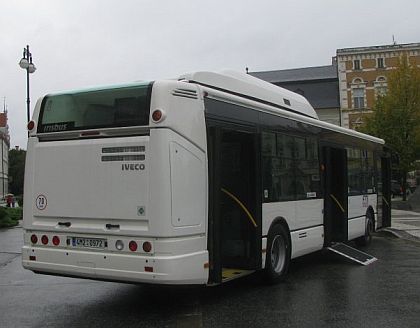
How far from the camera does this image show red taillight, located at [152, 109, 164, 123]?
6661mm

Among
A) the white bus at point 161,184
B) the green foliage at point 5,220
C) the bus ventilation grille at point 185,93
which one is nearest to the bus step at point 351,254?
the white bus at point 161,184

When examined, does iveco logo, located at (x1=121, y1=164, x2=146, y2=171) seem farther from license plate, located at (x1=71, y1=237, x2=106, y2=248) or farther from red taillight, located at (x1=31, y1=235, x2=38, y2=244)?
red taillight, located at (x1=31, y1=235, x2=38, y2=244)

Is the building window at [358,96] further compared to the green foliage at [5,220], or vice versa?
the building window at [358,96]

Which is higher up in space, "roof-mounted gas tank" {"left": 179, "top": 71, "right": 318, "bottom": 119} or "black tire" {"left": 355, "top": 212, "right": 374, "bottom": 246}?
"roof-mounted gas tank" {"left": 179, "top": 71, "right": 318, "bottom": 119}

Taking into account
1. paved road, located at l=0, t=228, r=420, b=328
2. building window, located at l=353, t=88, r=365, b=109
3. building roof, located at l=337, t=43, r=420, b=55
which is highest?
building roof, located at l=337, t=43, r=420, b=55

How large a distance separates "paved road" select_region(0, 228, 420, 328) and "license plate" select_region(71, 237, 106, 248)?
0.90 meters

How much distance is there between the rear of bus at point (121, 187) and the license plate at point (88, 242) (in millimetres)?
13

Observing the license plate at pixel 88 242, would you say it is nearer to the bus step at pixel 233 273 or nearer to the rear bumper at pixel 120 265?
the rear bumper at pixel 120 265

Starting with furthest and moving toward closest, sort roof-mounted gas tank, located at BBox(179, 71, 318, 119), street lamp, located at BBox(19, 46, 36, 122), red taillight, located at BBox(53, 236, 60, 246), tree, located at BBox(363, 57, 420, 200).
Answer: tree, located at BBox(363, 57, 420, 200) < street lamp, located at BBox(19, 46, 36, 122) < roof-mounted gas tank, located at BBox(179, 71, 318, 119) < red taillight, located at BBox(53, 236, 60, 246)

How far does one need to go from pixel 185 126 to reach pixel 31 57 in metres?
21.3

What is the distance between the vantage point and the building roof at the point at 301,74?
6438cm

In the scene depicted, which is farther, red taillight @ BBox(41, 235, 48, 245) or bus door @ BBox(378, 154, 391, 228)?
bus door @ BBox(378, 154, 391, 228)

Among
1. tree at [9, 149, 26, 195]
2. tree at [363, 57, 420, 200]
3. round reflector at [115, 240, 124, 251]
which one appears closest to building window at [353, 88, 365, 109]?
tree at [363, 57, 420, 200]

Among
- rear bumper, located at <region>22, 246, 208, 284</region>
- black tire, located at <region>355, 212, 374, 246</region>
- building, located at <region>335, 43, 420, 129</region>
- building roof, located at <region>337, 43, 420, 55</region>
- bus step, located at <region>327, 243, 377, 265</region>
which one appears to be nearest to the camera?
rear bumper, located at <region>22, 246, 208, 284</region>
